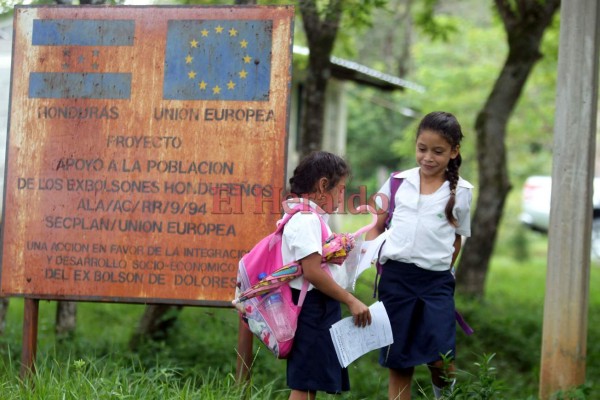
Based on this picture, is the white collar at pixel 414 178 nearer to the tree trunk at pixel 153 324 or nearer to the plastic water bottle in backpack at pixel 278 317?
the plastic water bottle in backpack at pixel 278 317

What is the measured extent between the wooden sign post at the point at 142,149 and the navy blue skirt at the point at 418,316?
81 cm

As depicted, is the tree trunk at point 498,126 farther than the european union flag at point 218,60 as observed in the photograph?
Yes

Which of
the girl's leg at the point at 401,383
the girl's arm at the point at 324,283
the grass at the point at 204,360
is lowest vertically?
the grass at the point at 204,360

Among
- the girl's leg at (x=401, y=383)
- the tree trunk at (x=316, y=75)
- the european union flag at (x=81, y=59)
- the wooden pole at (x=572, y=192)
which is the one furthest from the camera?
the tree trunk at (x=316, y=75)

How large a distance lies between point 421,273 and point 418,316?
21 cm

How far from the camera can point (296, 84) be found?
16391 mm

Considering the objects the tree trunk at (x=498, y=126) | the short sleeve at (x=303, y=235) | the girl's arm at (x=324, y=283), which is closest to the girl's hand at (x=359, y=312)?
the girl's arm at (x=324, y=283)

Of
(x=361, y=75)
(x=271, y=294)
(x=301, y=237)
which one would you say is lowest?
(x=271, y=294)

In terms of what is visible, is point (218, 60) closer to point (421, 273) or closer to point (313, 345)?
point (421, 273)

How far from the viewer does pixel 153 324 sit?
693 centimetres

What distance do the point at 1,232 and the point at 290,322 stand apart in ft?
6.37

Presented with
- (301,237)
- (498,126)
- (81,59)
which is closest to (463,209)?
(301,237)

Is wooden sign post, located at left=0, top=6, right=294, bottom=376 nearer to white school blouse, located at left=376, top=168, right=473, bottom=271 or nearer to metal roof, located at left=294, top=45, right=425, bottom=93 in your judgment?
white school blouse, located at left=376, top=168, right=473, bottom=271

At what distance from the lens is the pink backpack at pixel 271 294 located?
13.0 feet
